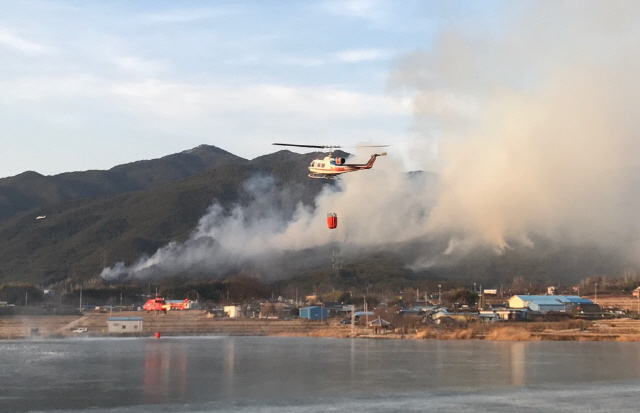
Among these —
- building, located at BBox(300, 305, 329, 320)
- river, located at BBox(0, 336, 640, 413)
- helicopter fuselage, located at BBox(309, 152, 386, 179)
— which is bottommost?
river, located at BBox(0, 336, 640, 413)

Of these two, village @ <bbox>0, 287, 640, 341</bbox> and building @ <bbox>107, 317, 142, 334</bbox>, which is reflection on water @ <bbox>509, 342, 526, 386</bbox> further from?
building @ <bbox>107, 317, 142, 334</bbox>

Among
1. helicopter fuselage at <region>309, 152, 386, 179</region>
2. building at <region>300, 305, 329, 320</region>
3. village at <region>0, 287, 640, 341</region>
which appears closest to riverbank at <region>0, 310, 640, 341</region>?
village at <region>0, 287, 640, 341</region>

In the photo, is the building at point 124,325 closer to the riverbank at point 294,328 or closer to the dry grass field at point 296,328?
the dry grass field at point 296,328

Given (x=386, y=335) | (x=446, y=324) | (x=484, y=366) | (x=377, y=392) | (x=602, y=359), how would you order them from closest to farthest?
(x=377, y=392) < (x=484, y=366) < (x=602, y=359) < (x=386, y=335) < (x=446, y=324)

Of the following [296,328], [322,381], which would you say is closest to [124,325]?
[296,328]

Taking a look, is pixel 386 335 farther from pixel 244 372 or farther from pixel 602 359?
pixel 244 372

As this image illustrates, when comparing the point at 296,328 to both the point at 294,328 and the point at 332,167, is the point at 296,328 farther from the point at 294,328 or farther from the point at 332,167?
the point at 332,167

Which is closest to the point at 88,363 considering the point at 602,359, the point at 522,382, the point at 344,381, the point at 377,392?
the point at 344,381
